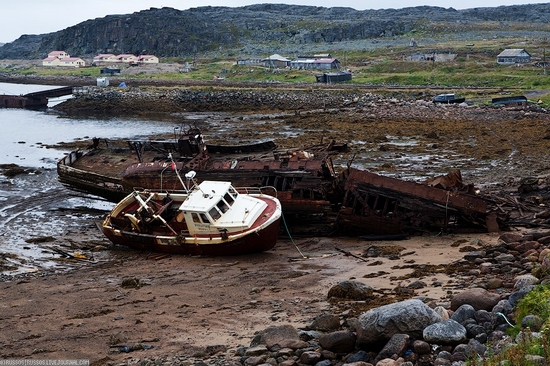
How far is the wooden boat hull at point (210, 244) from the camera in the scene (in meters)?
21.5

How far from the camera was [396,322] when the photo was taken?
37.2 ft

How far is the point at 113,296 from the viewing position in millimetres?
18359

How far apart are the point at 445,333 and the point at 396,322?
840 mm

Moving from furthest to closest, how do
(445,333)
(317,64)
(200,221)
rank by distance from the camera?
(317,64), (200,221), (445,333)

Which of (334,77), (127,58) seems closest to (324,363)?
(334,77)

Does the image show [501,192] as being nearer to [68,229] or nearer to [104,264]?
[104,264]

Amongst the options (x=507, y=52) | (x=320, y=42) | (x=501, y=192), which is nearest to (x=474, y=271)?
(x=501, y=192)

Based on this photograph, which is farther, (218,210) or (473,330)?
(218,210)

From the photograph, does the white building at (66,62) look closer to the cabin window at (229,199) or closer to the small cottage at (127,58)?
the small cottage at (127,58)

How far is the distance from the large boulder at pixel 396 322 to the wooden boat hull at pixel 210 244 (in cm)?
986

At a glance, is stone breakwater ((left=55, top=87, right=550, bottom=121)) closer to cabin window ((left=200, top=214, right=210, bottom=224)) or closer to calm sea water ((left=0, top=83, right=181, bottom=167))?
calm sea water ((left=0, top=83, right=181, bottom=167))

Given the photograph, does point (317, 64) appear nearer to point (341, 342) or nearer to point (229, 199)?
point (229, 199)

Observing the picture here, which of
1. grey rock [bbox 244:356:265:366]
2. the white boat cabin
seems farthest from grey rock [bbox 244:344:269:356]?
the white boat cabin

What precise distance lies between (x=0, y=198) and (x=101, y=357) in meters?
23.1
